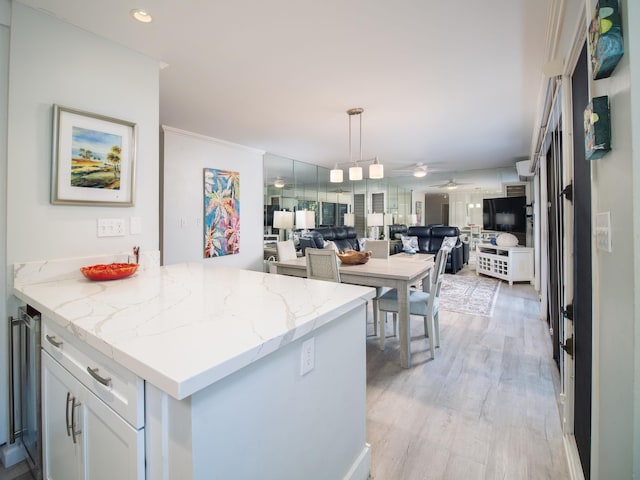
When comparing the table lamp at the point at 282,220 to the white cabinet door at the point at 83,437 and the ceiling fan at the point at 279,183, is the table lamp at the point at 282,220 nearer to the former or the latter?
the ceiling fan at the point at 279,183

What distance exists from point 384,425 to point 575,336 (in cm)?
118

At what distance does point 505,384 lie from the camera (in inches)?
92.4

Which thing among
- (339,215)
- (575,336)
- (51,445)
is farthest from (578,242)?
(339,215)

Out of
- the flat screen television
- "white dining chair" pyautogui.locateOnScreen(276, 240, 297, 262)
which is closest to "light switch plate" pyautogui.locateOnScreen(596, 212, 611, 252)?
"white dining chair" pyautogui.locateOnScreen(276, 240, 297, 262)

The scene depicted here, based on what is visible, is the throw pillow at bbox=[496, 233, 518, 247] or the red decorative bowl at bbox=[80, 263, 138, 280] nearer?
the red decorative bowl at bbox=[80, 263, 138, 280]

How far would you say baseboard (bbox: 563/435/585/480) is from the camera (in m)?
1.44

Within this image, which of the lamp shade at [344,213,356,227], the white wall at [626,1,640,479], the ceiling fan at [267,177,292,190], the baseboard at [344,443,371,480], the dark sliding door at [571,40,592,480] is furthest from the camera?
the lamp shade at [344,213,356,227]

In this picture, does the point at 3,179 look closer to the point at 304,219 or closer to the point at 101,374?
the point at 101,374

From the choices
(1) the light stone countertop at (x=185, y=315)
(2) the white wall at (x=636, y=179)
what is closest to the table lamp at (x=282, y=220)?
(1) the light stone countertop at (x=185, y=315)

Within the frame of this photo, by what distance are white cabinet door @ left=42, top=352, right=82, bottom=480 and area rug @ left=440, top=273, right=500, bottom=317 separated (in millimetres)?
4159

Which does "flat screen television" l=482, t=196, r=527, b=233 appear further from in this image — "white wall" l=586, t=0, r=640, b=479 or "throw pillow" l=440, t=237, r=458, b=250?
"white wall" l=586, t=0, r=640, b=479

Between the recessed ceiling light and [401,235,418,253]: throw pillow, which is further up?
the recessed ceiling light

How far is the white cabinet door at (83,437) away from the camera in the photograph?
838mm

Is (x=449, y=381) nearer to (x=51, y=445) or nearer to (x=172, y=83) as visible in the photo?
(x=51, y=445)
